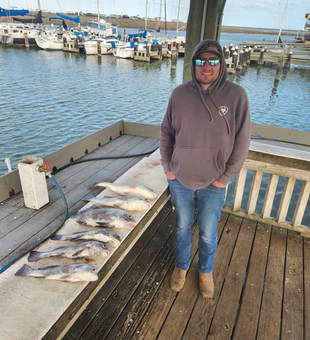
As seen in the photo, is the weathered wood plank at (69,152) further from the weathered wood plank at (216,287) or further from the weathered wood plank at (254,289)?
the weathered wood plank at (254,289)

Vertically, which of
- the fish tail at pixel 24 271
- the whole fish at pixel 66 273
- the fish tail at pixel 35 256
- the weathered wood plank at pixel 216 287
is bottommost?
the weathered wood plank at pixel 216 287

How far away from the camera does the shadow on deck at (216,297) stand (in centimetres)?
221

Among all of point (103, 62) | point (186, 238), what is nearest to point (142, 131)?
point (186, 238)

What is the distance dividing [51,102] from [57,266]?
47.1 ft

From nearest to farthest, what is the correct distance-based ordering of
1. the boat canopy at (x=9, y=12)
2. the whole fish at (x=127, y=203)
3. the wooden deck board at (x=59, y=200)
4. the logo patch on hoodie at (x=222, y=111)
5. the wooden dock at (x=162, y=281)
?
the wooden dock at (x=162, y=281) < the logo patch on hoodie at (x=222, y=111) < the whole fish at (x=127, y=203) < the wooden deck board at (x=59, y=200) < the boat canopy at (x=9, y=12)

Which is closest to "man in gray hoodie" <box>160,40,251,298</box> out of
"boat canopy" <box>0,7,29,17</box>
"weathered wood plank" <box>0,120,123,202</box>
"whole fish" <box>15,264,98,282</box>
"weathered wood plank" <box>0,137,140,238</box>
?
"whole fish" <box>15,264,98,282</box>

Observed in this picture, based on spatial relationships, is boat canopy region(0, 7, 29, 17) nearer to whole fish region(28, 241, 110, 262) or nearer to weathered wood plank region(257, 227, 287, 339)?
whole fish region(28, 241, 110, 262)

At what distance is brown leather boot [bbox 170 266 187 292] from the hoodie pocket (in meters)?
1.04

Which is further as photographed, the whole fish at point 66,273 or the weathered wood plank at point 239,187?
the weathered wood plank at point 239,187

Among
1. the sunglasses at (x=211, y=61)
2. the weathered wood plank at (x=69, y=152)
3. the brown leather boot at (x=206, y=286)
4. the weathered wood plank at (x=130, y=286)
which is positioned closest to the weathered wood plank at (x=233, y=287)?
the brown leather boot at (x=206, y=286)

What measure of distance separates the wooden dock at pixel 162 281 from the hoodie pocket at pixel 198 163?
0.73m

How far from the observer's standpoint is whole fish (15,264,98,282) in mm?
1859

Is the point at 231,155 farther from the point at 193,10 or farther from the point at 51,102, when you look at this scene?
the point at 51,102

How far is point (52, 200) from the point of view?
361cm
